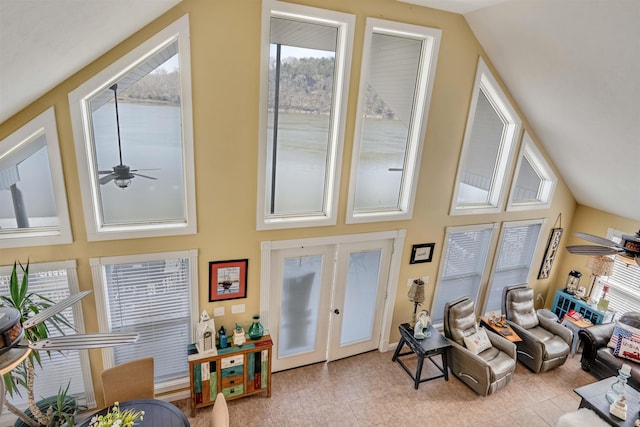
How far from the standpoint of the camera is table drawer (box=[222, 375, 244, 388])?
4.43 meters

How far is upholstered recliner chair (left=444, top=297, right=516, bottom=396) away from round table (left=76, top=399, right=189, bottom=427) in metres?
3.68

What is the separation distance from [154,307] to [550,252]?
22.1 feet

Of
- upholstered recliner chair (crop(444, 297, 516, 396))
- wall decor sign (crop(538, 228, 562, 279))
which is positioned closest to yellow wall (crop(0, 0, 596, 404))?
upholstered recliner chair (crop(444, 297, 516, 396))

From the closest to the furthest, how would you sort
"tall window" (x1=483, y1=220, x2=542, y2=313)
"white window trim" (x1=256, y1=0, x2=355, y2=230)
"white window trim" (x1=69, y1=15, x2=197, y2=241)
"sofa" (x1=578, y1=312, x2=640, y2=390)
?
"white window trim" (x1=69, y1=15, x2=197, y2=241) → "white window trim" (x1=256, y1=0, x2=355, y2=230) → "sofa" (x1=578, y1=312, x2=640, y2=390) → "tall window" (x1=483, y1=220, x2=542, y2=313)

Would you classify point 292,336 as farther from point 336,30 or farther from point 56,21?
point 56,21

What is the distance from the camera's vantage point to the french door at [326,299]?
4.90 metres

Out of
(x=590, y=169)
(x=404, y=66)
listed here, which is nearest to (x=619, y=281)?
(x=590, y=169)

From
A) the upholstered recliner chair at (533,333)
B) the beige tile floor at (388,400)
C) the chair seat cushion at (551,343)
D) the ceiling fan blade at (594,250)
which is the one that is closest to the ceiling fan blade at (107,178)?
the beige tile floor at (388,400)

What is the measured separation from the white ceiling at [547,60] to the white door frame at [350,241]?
8.58 feet

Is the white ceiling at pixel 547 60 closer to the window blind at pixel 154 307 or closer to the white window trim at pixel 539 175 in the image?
the white window trim at pixel 539 175

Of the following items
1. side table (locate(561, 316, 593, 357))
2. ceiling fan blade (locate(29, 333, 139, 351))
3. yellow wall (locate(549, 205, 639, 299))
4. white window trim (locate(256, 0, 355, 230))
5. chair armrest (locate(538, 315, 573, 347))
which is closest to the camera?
ceiling fan blade (locate(29, 333, 139, 351))

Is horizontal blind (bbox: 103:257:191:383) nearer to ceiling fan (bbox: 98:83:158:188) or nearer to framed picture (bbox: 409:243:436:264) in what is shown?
ceiling fan (bbox: 98:83:158:188)

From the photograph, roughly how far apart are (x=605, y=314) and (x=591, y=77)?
4221 millimetres

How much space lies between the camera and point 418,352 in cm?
494
